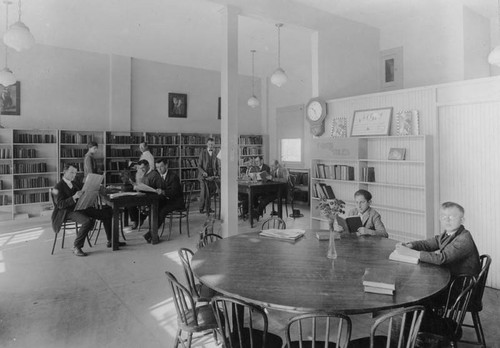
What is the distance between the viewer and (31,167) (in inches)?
313

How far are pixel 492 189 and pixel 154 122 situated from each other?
26.2 feet

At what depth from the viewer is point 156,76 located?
31.9 feet

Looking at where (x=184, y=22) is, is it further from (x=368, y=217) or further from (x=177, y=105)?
(x=368, y=217)

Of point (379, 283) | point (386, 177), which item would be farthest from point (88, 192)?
point (379, 283)

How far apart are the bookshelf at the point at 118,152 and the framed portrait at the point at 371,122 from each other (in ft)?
19.5

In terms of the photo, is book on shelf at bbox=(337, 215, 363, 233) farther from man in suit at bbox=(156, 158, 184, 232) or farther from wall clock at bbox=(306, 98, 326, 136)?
man in suit at bbox=(156, 158, 184, 232)

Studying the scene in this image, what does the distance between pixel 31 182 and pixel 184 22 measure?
488 centimetres

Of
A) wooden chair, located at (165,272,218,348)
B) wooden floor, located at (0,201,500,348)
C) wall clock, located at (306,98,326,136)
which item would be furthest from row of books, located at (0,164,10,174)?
wooden chair, located at (165,272,218,348)

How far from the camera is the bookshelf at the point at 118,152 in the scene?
8.80 metres

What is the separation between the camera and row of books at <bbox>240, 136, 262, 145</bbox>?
1123cm

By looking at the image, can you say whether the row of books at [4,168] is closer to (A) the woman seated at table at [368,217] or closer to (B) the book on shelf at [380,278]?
(A) the woman seated at table at [368,217]

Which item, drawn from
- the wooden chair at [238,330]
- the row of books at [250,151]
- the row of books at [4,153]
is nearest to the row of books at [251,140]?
the row of books at [250,151]

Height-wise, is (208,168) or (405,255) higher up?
(208,168)

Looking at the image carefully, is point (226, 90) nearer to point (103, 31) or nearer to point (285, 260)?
point (285, 260)
